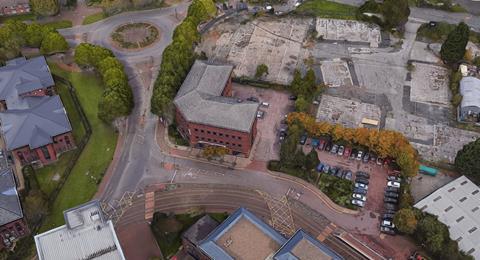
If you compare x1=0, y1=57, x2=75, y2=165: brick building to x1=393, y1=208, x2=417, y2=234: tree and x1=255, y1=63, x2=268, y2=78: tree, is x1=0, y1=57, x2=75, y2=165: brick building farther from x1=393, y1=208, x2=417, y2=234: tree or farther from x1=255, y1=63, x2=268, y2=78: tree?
x1=393, y1=208, x2=417, y2=234: tree

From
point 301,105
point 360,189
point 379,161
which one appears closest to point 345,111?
point 301,105

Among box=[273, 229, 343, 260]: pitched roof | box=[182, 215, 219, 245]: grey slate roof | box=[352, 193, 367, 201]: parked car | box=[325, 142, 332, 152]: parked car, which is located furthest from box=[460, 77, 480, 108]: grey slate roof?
box=[182, 215, 219, 245]: grey slate roof

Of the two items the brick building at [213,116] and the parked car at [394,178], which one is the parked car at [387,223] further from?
the brick building at [213,116]

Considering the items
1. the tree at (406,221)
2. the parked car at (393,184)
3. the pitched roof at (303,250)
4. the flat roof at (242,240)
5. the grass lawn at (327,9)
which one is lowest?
the parked car at (393,184)

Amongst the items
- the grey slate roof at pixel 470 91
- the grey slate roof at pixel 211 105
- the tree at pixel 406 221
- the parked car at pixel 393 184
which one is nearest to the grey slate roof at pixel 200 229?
the grey slate roof at pixel 211 105

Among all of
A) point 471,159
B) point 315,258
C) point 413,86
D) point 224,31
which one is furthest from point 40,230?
point 413,86
